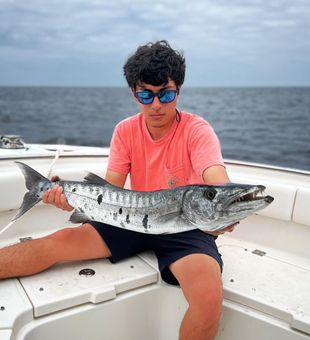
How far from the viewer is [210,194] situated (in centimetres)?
229

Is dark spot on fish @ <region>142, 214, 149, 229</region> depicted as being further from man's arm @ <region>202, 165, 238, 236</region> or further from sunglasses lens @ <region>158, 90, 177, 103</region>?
sunglasses lens @ <region>158, 90, 177, 103</region>

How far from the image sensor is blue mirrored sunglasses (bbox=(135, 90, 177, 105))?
2822mm

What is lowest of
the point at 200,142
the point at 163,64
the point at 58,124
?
the point at 58,124

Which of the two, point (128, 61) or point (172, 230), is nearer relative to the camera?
point (172, 230)

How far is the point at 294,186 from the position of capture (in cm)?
352

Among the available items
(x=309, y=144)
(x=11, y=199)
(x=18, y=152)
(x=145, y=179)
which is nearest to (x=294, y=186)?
(x=145, y=179)

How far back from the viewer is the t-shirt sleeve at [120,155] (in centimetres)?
320

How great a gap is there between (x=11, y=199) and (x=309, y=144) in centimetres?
2276

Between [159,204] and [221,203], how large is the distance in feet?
1.44

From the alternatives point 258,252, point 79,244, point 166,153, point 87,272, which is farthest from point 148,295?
point 258,252

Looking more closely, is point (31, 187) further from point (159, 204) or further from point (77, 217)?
point (159, 204)

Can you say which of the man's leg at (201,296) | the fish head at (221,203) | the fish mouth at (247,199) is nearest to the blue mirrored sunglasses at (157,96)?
the fish head at (221,203)

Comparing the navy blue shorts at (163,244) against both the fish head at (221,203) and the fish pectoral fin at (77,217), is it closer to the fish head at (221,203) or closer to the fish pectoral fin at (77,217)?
the fish pectoral fin at (77,217)

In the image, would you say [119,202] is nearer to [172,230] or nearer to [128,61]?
[172,230]
